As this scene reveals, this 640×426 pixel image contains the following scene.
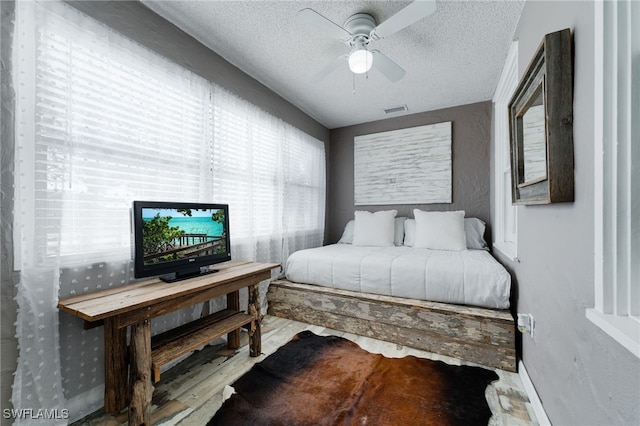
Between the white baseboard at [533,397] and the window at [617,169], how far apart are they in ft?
2.95

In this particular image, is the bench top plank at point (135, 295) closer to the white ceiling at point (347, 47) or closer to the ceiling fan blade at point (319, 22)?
the ceiling fan blade at point (319, 22)

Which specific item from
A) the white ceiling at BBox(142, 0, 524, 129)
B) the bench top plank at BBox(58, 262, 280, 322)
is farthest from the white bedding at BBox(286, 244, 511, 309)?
the white ceiling at BBox(142, 0, 524, 129)

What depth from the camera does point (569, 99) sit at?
3.33 ft

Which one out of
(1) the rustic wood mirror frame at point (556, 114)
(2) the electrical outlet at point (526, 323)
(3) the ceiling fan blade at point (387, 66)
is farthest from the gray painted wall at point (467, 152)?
(1) the rustic wood mirror frame at point (556, 114)

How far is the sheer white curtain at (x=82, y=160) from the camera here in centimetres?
121

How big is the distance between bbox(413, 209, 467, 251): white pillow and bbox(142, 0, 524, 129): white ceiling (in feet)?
4.69

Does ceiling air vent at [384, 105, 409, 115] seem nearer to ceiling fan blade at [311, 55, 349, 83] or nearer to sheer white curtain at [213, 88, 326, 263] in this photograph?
sheer white curtain at [213, 88, 326, 263]

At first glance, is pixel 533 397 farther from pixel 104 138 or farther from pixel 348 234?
pixel 104 138

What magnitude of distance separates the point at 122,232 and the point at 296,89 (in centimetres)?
220

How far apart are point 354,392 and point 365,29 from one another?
235 centimetres

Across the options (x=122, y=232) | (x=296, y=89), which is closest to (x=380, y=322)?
(x=122, y=232)

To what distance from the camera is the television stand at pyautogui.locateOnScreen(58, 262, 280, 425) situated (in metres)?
1.21

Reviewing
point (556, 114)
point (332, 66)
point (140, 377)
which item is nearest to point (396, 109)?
point (332, 66)

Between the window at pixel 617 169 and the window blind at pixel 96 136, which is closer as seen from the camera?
the window at pixel 617 169
